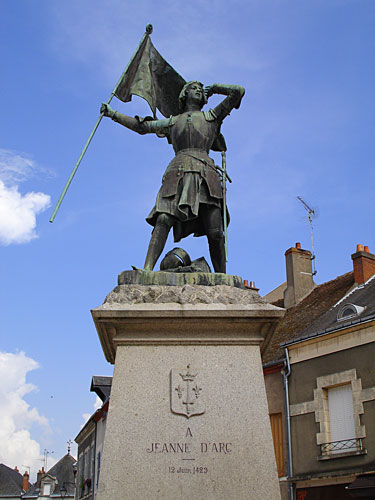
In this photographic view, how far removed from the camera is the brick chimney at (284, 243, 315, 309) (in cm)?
2353

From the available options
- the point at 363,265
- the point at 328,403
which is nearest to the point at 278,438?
the point at 328,403

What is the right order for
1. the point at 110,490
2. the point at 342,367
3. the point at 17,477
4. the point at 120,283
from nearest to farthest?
the point at 110,490
the point at 120,283
the point at 342,367
the point at 17,477

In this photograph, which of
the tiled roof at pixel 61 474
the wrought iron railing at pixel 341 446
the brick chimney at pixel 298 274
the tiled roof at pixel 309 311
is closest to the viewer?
the wrought iron railing at pixel 341 446

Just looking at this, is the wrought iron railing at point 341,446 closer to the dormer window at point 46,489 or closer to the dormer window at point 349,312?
the dormer window at point 349,312

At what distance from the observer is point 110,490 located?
5.06 meters

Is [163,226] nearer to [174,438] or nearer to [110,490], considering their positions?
[174,438]

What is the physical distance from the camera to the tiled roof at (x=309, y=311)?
20.0 meters

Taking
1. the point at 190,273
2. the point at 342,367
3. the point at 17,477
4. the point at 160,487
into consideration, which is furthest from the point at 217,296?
the point at 17,477

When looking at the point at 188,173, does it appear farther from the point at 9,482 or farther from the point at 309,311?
the point at 9,482

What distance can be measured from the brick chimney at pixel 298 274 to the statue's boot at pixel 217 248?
17191 mm

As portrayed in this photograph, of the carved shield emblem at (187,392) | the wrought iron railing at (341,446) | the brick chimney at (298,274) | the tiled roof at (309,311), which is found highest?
the brick chimney at (298,274)

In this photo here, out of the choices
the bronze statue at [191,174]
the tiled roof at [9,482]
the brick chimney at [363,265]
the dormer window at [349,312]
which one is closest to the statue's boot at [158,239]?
the bronze statue at [191,174]

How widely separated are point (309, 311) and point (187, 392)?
16.7 m

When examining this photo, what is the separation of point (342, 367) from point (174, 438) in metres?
12.3
